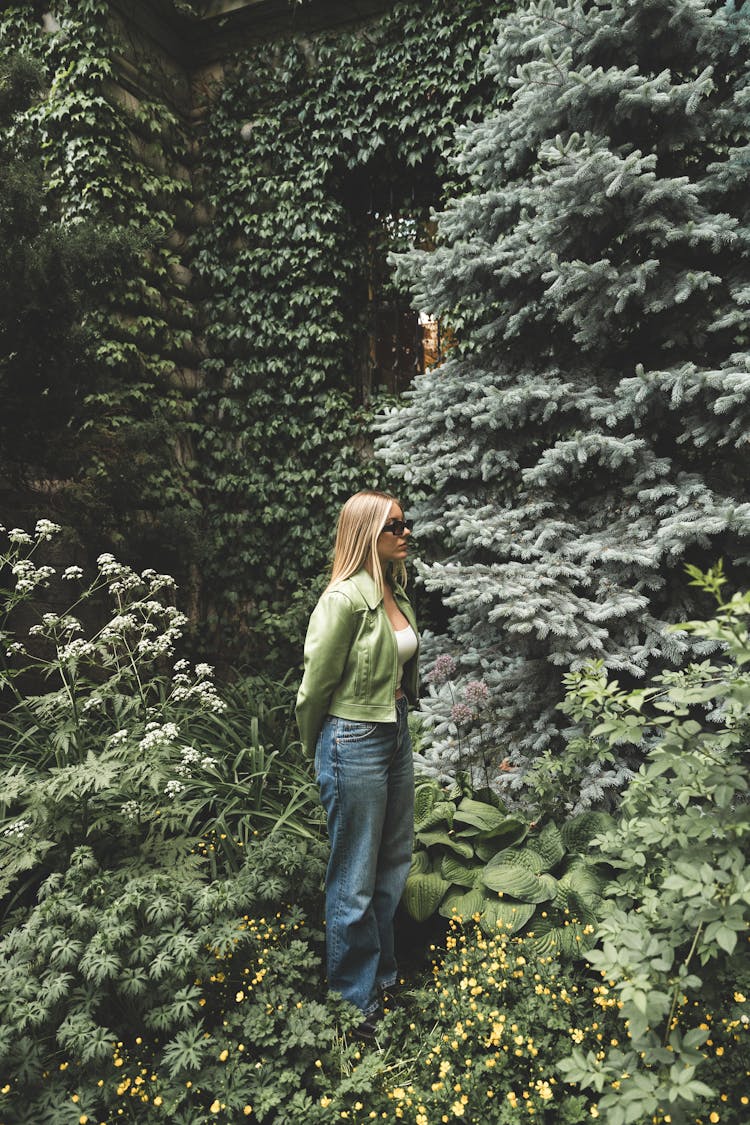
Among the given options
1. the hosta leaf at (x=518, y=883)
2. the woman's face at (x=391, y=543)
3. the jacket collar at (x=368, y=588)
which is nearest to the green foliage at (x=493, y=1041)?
the hosta leaf at (x=518, y=883)

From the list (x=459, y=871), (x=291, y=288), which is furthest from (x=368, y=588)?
(x=291, y=288)

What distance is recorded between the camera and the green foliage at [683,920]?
5.13ft

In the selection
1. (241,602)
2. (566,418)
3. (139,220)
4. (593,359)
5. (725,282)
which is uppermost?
(139,220)

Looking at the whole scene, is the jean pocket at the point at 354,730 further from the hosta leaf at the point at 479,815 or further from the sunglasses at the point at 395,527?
the hosta leaf at the point at 479,815

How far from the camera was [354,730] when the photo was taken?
244 centimetres

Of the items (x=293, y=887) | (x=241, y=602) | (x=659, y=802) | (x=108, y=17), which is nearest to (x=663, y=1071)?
(x=659, y=802)

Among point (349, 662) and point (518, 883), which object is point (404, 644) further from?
point (518, 883)

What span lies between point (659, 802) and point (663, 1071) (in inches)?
29.5

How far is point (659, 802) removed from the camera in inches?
85.4

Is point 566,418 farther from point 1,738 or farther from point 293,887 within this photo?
point 1,738

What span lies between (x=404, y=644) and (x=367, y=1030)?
1.46 metres

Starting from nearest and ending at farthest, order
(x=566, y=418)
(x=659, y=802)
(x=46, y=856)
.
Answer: (x=659, y=802)
(x=46, y=856)
(x=566, y=418)

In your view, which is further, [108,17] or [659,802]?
[108,17]

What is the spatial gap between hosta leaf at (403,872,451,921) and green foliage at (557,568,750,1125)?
86cm
